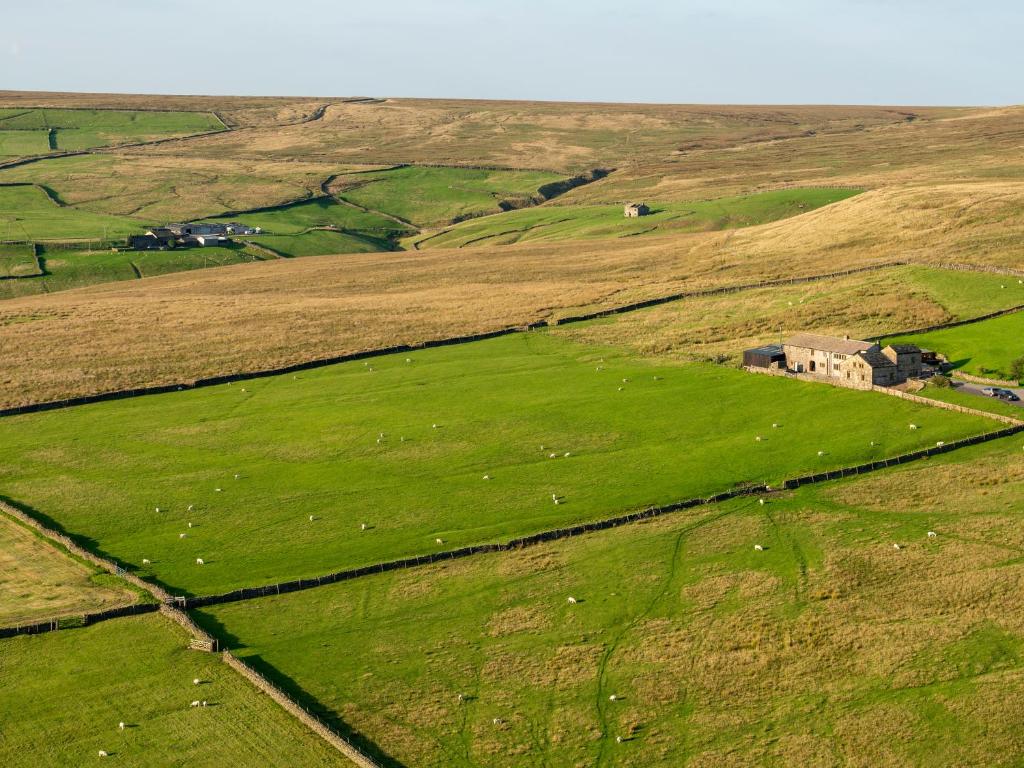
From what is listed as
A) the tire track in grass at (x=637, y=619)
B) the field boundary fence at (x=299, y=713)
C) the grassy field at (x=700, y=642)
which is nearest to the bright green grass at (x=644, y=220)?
the grassy field at (x=700, y=642)

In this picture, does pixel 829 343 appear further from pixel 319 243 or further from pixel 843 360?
pixel 319 243

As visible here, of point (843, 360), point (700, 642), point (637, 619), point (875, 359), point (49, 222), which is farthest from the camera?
point (49, 222)

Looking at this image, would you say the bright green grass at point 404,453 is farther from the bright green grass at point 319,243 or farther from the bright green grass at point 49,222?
the bright green grass at point 49,222

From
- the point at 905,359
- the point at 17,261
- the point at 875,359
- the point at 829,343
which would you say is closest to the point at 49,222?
the point at 17,261

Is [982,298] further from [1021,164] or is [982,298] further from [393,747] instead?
[1021,164]

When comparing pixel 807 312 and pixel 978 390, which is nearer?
pixel 978 390

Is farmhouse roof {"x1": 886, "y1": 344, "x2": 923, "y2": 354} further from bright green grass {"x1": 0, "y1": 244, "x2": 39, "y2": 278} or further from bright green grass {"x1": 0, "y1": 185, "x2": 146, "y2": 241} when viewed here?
bright green grass {"x1": 0, "y1": 185, "x2": 146, "y2": 241}

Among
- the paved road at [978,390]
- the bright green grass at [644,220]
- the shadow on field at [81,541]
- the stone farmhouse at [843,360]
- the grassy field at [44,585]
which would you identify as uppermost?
the bright green grass at [644,220]
